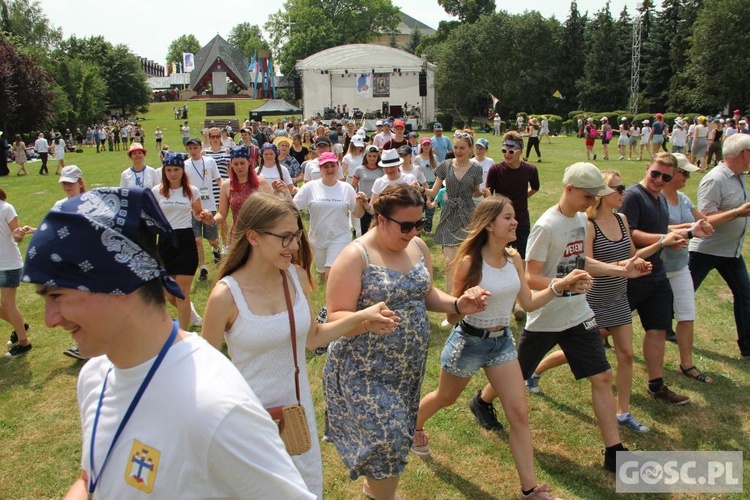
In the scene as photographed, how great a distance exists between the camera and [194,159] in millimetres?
9250

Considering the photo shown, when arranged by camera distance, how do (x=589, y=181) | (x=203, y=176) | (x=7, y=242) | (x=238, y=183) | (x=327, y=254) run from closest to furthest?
(x=589, y=181)
(x=7, y=242)
(x=327, y=254)
(x=238, y=183)
(x=203, y=176)

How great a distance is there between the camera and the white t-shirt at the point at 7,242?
6.46 m

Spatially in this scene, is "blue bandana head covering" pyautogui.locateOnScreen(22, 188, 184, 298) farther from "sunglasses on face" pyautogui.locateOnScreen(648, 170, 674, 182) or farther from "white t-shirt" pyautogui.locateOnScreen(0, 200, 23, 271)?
"white t-shirt" pyautogui.locateOnScreen(0, 200, 23, 271)

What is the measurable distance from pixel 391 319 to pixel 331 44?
3308 inches

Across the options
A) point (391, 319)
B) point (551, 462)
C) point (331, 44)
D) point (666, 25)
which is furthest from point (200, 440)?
point (331, 44)

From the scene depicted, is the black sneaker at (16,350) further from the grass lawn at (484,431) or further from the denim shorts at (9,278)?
the denim shorts at (9,278)

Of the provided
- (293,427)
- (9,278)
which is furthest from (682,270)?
(9,278)

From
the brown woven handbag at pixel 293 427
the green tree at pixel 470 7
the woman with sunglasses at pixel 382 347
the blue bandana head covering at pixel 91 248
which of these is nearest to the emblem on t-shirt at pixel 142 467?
the blue bandana head covering at pixel 91 248

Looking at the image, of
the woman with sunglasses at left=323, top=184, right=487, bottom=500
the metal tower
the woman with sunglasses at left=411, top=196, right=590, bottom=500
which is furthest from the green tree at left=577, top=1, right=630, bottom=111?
the woman with sunglasses at left=323, top=184, right=487, bottom=500

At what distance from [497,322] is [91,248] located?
307 centimetres

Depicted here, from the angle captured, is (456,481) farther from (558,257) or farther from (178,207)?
(178,207)

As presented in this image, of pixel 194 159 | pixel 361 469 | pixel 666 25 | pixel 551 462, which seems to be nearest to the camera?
pixel 361 469

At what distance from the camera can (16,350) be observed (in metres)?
7.03

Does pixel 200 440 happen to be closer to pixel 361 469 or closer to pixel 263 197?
pixel 263 197
